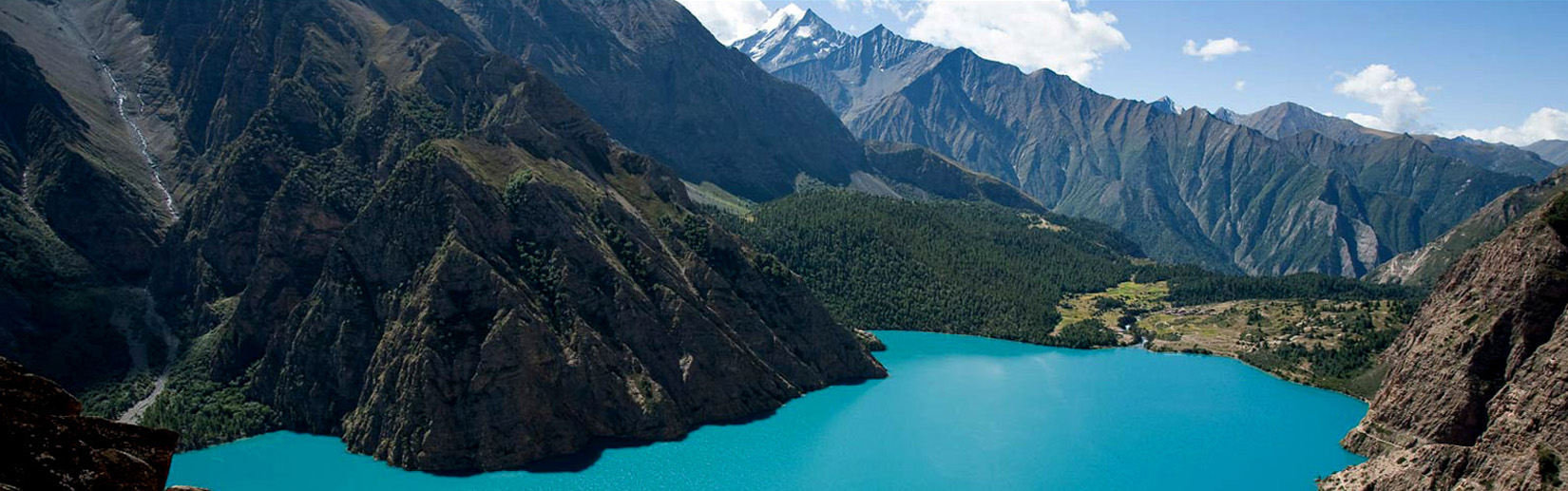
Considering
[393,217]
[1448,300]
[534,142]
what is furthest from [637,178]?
[1448,300]

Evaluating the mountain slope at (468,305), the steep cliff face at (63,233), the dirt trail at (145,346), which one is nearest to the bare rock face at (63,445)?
the mountain slope at (468,305)

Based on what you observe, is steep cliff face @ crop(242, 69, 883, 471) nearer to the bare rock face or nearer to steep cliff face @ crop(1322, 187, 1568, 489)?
steep cliff face @ crop(1322, 187, 1568, 489)

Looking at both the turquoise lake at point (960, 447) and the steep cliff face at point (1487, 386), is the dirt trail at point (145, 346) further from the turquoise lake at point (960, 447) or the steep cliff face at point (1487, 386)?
the steep cliff face at point (1487, 386)

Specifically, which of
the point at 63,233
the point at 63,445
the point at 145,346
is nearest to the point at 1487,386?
the point at 63,445

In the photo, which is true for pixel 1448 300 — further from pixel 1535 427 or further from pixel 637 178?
pixel 637 178

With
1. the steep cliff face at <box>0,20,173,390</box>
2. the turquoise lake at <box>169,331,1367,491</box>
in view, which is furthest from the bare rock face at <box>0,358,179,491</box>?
the steep cliff face at <box>0,20,173,390</box>

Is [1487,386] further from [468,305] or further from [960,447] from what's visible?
[468,305]

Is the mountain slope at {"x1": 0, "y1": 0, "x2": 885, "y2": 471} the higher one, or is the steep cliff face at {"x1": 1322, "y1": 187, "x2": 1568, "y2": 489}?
the steep cliff face at {"x1": 1322, "y1": 187, "x2": 1568, "y2": 489}
